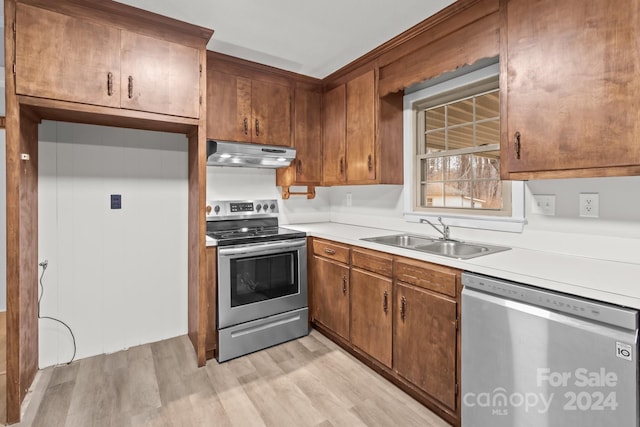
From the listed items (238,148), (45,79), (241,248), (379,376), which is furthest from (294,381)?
(45,79)

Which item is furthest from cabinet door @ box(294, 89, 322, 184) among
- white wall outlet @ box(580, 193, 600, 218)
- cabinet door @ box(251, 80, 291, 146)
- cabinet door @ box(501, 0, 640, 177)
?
white wall outlet @ box(580, 193, 600, 218)

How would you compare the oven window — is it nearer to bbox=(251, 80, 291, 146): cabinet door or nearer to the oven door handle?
the oven door handle

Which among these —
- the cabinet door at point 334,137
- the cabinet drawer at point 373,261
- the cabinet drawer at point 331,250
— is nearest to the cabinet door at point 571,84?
the cabinet drawer at point 373,261

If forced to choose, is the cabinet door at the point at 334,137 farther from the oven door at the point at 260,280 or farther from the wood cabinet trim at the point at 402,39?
the oven door at the point at 260,280

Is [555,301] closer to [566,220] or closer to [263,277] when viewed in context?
[566,220]

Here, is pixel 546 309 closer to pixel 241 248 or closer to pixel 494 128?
pixel 494 128

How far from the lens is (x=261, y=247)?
2566mm

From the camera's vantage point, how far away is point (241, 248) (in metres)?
2.47

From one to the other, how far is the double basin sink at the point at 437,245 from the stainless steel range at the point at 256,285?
0.77m

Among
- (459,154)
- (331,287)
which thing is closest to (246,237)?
(331,287)

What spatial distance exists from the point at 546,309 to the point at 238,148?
233 centimetres

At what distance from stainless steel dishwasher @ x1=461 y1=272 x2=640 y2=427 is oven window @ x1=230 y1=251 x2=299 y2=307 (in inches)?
59.0

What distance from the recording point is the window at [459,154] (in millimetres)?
2254

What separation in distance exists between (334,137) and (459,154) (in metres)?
1.17
